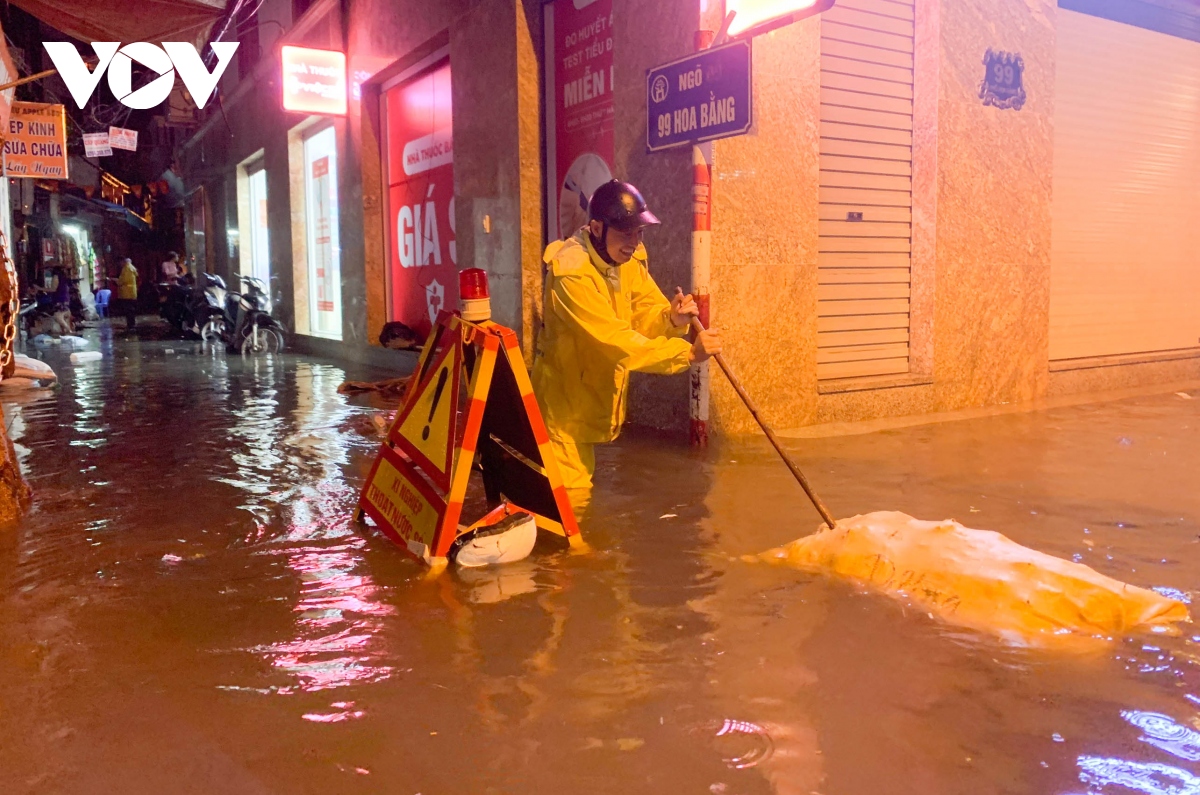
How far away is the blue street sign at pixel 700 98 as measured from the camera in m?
5.97

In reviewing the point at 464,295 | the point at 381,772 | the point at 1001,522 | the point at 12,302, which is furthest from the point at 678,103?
the point at 381,772

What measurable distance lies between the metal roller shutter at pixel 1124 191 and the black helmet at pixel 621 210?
6.80 meters

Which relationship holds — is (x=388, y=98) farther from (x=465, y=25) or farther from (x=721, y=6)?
(x=721, y=6)

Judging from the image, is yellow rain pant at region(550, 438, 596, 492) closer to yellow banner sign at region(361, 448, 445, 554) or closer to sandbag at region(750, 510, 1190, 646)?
yellow banner sign at region(361, 448, 445, 554)

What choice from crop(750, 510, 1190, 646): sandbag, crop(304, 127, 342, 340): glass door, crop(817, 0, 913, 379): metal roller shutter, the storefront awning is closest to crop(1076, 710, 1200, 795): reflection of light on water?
crop(750, 510, 1190, 646): sandbag

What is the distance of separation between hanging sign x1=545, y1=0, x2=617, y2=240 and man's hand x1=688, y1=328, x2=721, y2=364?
3.94 m

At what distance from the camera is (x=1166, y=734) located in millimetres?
2555

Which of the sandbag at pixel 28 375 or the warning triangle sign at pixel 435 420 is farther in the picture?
the sandbag at pixel 28 375

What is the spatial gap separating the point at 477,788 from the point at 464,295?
2.49m

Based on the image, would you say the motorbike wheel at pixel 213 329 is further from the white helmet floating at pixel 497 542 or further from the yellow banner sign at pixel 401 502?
the white helmet floating at pixel 497 542

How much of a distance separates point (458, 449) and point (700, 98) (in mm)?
3370

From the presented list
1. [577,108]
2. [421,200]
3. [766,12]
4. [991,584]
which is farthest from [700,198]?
[421,200]
